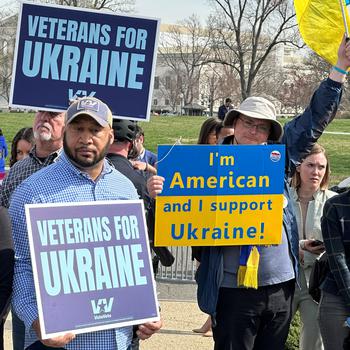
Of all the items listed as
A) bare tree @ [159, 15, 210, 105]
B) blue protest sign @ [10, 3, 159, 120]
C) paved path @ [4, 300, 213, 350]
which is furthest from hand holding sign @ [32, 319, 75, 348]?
bare tree @ [159, 15, 210, 105]

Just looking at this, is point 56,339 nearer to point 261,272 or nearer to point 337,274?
point 261,272

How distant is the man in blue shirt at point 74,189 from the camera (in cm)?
288

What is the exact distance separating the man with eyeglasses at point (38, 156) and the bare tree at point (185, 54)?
74.5m

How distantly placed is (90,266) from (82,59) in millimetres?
1778

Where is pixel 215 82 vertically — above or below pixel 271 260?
above

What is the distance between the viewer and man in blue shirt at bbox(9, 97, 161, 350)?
288 cm

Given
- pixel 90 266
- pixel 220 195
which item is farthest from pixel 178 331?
pixel 90 266

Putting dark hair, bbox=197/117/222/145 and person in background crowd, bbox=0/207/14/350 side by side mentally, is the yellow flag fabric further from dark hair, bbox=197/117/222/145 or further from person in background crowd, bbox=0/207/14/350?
person in background crowd, bbox=0/207/14/350

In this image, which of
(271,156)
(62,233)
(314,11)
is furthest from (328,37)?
(62,233)

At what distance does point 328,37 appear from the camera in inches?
166

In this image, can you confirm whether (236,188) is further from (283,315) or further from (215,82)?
(215,82)

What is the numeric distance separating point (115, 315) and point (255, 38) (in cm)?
4590

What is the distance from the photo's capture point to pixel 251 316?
3.68 metres

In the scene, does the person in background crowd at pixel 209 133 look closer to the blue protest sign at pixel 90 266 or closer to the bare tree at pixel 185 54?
the blue protest sign at pixel 90 266
